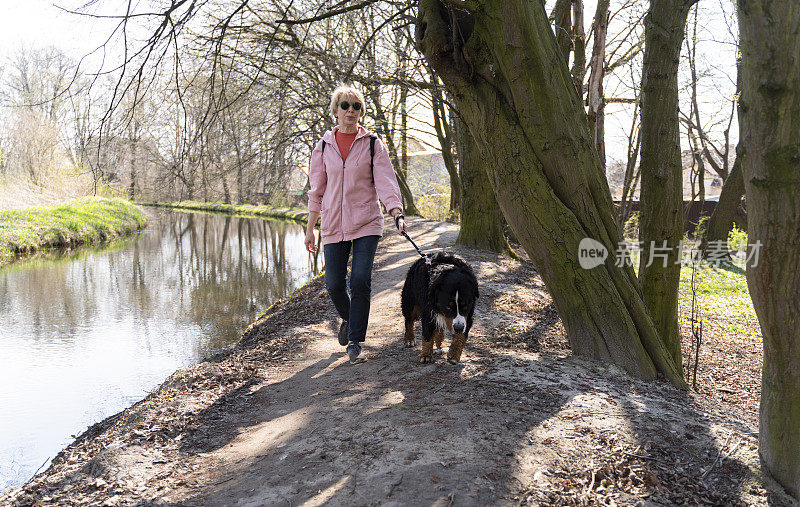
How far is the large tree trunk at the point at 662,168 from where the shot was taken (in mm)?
5090

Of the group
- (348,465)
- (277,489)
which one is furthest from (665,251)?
(277,489)

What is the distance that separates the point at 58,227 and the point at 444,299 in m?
20.0

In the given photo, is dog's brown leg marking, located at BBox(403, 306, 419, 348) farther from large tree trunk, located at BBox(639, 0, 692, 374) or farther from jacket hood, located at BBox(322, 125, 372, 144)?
large tree trunk, located at BBox(639, 0, 692, 374)

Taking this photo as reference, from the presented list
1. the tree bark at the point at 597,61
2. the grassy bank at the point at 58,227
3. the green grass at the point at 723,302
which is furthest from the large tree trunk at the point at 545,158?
the grassy bank at the point at 58,227

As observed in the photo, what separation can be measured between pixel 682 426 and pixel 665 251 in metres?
2.23

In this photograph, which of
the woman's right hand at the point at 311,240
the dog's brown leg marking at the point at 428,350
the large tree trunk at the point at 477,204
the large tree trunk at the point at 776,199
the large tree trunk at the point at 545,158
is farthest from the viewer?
the large tree trunk at the point at 477,204

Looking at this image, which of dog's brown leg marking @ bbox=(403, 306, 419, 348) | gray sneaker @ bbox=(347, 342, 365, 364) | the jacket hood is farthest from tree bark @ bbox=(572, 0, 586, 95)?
gray sneaker @ bbox=(347, 342, 365, 364)

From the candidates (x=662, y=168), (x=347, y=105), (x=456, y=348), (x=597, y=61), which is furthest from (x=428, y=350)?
(x=597, y=61)

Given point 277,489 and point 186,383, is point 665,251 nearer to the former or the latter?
point 277,489

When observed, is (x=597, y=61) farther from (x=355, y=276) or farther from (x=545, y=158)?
(x=355, y=276)

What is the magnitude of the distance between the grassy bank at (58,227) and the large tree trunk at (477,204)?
519 inches

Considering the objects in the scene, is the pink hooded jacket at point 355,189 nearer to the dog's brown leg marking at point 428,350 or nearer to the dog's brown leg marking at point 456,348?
the dog's brown leg marking at point 428,350

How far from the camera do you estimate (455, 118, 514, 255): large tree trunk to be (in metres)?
11.2

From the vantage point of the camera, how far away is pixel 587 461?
3.09 m
